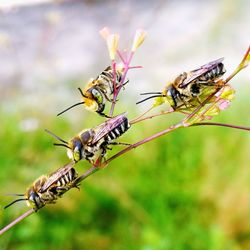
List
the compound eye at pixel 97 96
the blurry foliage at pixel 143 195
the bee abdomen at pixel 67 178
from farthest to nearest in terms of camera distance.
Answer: the blurry foliage at pixel 143 195
the compound eye at pixel 97 96
the bee abdomen at pixel 67 178

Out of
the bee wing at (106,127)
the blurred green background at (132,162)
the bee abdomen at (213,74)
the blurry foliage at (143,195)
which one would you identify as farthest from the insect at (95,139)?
the blurry foliage at (143,195)

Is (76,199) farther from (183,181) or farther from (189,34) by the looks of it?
(189,34)

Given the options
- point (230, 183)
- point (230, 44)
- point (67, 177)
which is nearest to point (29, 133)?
point (230, 183)

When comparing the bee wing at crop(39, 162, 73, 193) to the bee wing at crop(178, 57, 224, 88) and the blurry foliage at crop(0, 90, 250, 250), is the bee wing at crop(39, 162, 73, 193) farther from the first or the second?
the blurry foliage at crop(0, 90, 250, 250)

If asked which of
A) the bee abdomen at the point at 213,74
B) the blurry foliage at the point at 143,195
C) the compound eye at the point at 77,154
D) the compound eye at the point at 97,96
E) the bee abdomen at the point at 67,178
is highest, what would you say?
the blurry foliage at the point at 143,195

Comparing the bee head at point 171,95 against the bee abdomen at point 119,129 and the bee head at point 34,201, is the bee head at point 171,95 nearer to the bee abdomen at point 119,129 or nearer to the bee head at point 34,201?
the bee abdomen at point 119,129

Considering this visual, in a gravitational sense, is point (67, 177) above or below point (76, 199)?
below
